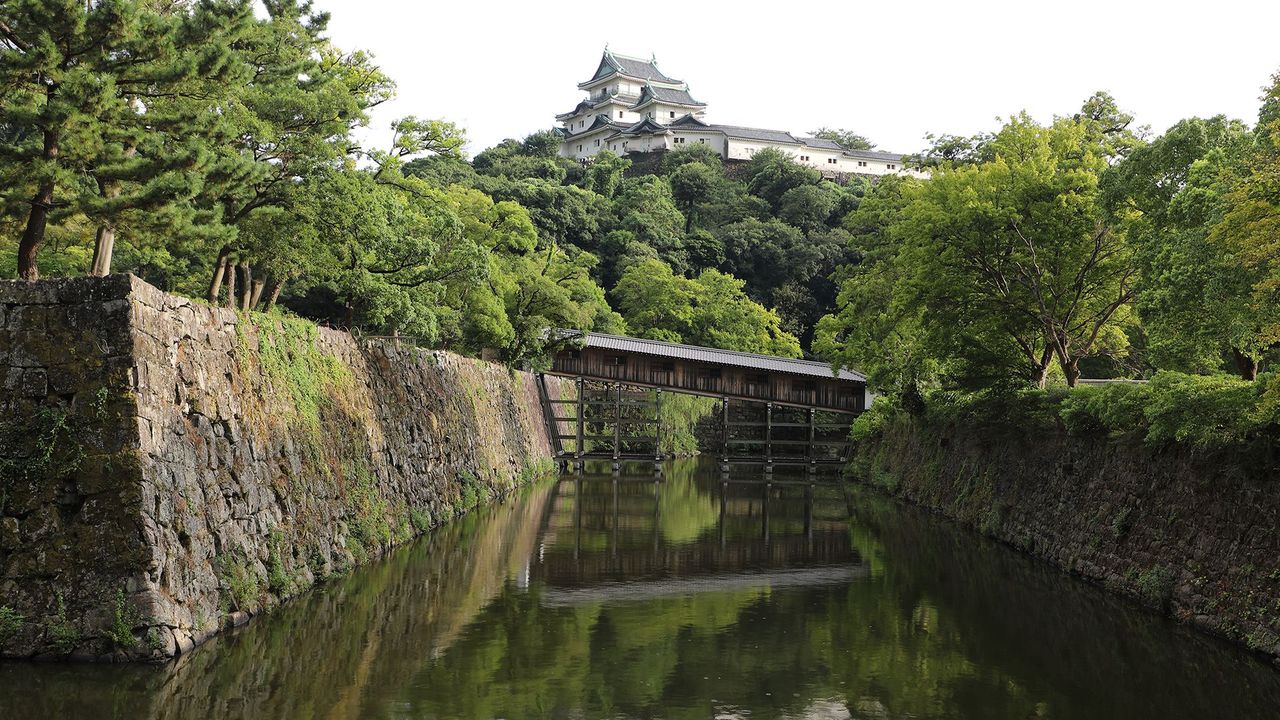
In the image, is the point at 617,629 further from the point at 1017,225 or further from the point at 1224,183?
the point at 1017,225

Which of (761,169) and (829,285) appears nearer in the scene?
(829,285)

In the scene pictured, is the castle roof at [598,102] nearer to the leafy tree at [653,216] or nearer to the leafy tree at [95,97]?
the leafy tree at [653,216]

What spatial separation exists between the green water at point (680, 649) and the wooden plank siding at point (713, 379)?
62.5 ft

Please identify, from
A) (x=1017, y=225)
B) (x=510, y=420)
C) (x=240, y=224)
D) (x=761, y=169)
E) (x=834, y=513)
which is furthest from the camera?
(x=761, y=169)

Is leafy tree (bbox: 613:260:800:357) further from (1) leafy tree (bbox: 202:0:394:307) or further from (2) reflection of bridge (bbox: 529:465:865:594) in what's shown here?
(1) leafy tree (bbox: 202:0:394:307)

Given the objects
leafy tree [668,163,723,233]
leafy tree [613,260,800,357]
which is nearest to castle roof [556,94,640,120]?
leafy tree [668,163,723,233]

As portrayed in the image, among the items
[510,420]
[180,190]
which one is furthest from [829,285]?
[180,190]

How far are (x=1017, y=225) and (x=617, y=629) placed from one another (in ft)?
41.2

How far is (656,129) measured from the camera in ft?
274

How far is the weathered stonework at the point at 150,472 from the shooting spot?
8375 mm

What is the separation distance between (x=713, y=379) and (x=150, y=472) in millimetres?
30102

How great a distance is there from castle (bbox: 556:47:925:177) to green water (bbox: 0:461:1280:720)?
67998mm

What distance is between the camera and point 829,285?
61.1 m

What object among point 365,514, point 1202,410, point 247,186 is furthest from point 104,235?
point 1202,410
